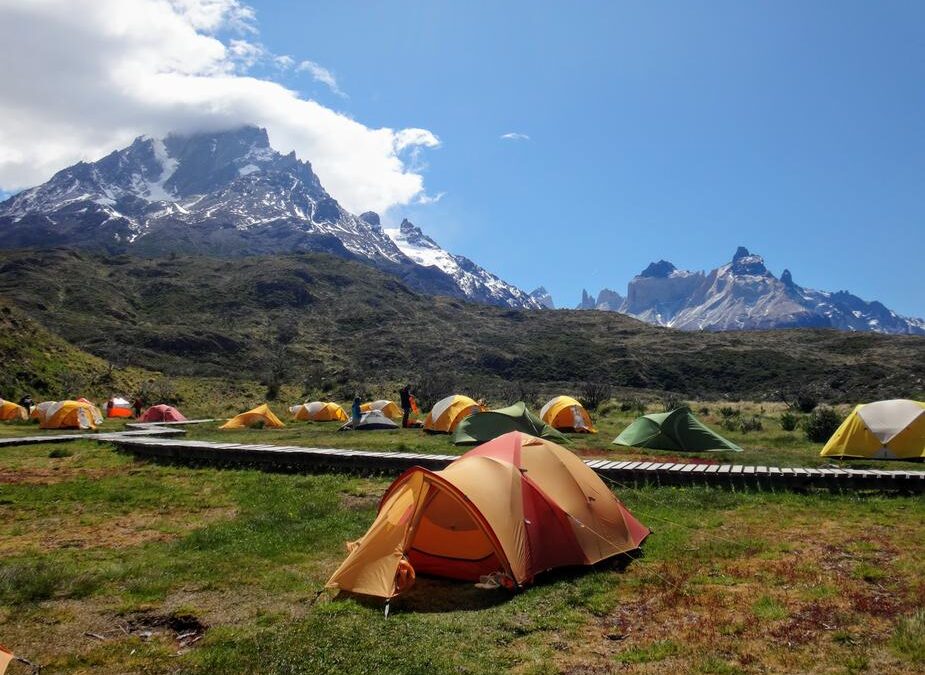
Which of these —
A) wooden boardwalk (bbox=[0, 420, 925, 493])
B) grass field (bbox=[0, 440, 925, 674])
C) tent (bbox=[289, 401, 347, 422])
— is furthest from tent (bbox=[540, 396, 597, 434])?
tent (bbox=[289, 401, 347, 422])

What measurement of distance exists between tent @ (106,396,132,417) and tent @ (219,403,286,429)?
39.3 feet

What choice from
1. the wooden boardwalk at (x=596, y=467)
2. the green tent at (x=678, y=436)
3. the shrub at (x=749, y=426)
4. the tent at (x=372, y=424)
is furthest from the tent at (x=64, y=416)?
the shrub at (x=749, y=426)

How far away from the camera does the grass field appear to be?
5.82 metres

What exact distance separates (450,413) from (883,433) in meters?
14.6

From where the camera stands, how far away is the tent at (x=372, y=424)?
28.3m

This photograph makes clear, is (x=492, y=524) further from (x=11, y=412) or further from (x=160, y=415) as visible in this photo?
(x=11, y=412)

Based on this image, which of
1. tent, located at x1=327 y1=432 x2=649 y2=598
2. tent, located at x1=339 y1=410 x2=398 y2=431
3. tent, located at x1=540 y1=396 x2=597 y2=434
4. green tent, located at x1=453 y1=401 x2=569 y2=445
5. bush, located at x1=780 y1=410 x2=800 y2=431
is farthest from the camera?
tent, located at x1=339 y1=410 x2=398 y2=431

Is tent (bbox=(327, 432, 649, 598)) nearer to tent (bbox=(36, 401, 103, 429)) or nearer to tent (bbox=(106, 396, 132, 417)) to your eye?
tent (bbox=(36, 401, 103, 429))

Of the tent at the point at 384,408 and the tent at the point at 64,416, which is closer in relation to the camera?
the tent at the point at 64,416

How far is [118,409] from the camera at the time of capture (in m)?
39.2

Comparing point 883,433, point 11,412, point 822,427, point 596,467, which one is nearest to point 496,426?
point 596,467

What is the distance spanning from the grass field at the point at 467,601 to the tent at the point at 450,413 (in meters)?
13.0

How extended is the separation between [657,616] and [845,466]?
11.6 m

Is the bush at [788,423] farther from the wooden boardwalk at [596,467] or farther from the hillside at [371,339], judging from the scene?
the hillside at [371,339]
